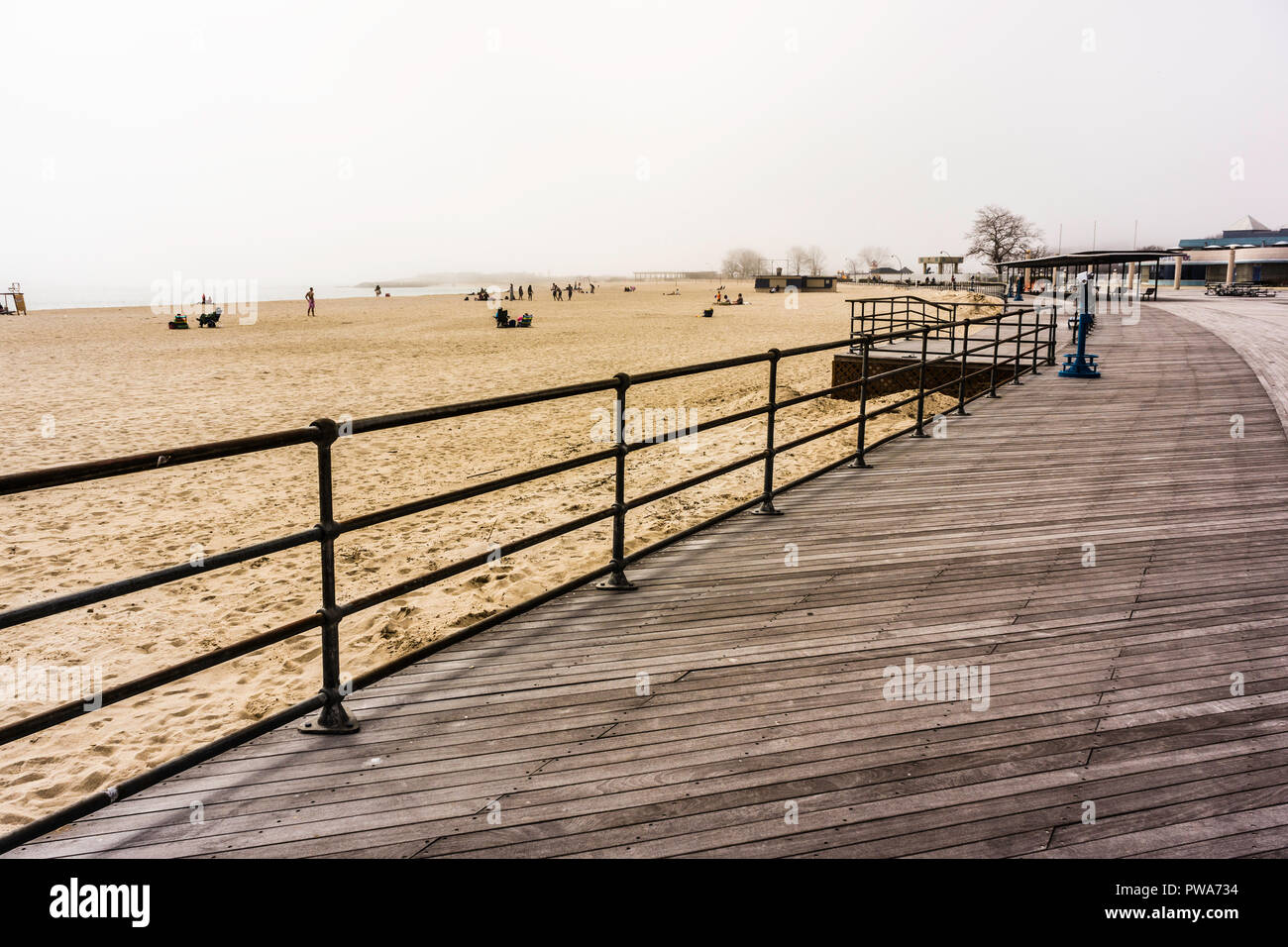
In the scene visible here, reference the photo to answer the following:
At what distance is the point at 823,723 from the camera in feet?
10.9

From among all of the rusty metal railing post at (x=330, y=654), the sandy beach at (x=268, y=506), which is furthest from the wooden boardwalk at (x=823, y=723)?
the sandy beach at (x=268, y=506)

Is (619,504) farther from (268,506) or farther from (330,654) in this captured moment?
(268,506)

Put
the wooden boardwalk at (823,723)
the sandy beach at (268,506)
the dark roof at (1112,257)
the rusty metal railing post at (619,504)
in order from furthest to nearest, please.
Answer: the dark roof at (1112,257)
the sandy beach at (268,506)
the rusty metal railing post at (619,504)
the wooden boardwalk at (823,723)

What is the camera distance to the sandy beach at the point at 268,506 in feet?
20.6

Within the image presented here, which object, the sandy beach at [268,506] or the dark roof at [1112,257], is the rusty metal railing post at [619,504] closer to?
the sandy beach at [268,506]

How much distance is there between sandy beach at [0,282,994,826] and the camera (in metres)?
6.27

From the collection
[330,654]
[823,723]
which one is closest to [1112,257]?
[823,723]

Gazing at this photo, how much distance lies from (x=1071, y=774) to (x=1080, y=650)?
3.88 ft

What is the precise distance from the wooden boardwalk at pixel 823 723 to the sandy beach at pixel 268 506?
1.44 meters

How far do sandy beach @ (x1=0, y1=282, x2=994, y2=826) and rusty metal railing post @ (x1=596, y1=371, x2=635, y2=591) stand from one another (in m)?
1.46

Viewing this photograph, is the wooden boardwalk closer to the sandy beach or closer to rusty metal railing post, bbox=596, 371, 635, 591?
rusty metal railing post, bbox=596, 371, 635, 591

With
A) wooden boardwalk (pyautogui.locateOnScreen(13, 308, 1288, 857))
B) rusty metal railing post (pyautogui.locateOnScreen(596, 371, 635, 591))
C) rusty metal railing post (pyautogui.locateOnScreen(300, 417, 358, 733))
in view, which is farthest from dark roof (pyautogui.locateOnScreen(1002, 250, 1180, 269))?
rusty metal railing post (pyautogui.locateOnScreen(300, 417, 358, 733))
